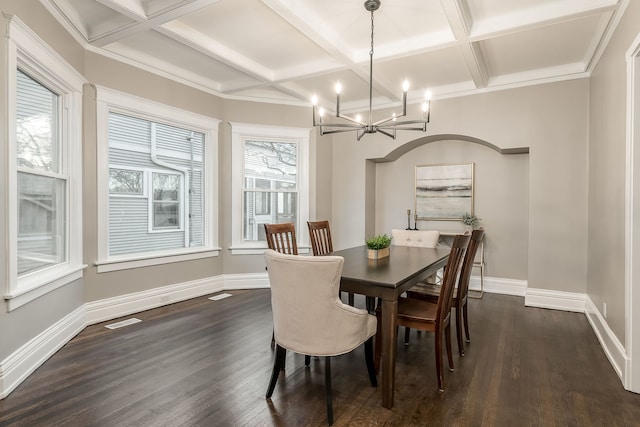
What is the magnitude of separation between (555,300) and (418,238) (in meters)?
1.81

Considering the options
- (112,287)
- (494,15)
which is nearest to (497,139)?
(494,15)

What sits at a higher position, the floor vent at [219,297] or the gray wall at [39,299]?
the gray wall at [39,299]

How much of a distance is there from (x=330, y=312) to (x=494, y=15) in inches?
115

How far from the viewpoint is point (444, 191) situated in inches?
208

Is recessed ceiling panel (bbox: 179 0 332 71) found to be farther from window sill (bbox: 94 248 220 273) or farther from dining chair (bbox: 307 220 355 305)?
window sill (bbox: 94 248 220 273)

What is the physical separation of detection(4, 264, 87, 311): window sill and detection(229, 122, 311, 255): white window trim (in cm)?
200

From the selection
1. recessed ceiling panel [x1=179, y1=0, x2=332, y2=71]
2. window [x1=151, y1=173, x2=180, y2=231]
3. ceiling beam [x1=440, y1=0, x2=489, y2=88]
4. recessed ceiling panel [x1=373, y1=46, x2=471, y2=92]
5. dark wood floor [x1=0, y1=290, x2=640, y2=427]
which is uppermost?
recessed ceiling panel [x1=179, y1=0, x2=332, y2=71]

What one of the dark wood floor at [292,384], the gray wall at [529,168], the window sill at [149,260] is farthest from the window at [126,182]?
the gray wall at [529,168]

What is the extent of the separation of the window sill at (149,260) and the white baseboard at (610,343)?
168 inches

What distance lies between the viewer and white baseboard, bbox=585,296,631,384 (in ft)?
8.06

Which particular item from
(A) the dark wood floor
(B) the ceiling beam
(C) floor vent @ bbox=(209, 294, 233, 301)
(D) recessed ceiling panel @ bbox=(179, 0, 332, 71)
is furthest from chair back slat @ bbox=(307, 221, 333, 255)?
(B) the ceiling beam

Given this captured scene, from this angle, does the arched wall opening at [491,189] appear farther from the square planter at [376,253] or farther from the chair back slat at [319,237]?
the square planter at [376,253]

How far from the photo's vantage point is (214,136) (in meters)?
4.84

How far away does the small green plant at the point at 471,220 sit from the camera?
5023mm
